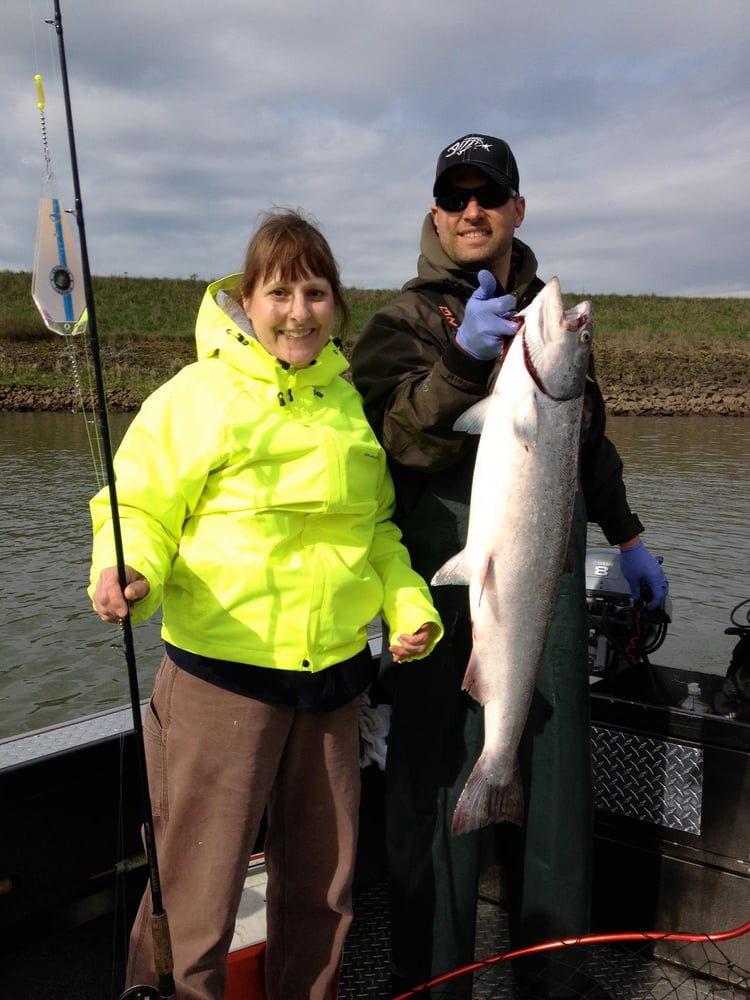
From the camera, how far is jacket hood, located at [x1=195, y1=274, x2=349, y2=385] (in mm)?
2318

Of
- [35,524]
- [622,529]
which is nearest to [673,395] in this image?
[35,524]

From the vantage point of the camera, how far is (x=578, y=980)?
115 inches

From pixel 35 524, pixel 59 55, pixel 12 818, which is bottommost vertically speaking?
pixel 35 524

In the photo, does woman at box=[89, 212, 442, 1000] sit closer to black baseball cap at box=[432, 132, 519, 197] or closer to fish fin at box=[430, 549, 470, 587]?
fish fin at box=[430, 549, 470, 587]

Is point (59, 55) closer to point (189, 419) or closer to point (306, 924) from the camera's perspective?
point (189, 419)

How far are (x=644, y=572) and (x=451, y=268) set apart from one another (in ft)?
5.10

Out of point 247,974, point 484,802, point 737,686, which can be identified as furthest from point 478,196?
point 247,974

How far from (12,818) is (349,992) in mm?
1352

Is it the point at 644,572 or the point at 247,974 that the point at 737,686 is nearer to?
the point at 644,572

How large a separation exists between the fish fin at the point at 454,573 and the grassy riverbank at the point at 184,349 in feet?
82.2

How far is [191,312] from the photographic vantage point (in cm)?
4322

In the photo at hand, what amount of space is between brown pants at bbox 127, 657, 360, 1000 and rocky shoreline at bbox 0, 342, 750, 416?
2731 cm

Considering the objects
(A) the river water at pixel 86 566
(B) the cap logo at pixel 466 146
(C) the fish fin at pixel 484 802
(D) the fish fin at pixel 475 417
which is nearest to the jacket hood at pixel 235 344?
(D) the fish fin at pixel 475 417

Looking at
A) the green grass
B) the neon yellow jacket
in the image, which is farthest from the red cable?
the green grass
